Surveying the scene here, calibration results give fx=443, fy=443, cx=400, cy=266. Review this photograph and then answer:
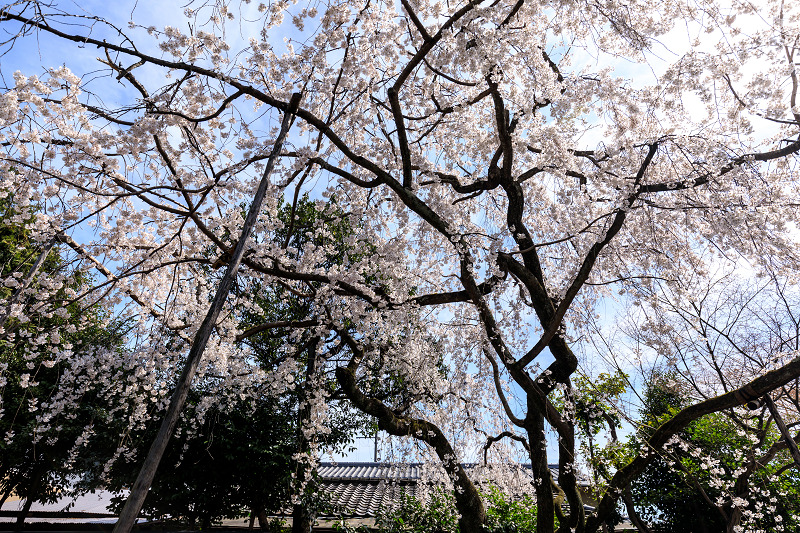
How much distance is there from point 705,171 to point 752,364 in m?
2.39

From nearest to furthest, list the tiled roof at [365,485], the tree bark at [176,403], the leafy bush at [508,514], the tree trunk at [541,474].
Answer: the tree bark at [176,403] < the tree trunk at [541,474] < the leafy bush at [508,514] < the tiled roof at [365,485]

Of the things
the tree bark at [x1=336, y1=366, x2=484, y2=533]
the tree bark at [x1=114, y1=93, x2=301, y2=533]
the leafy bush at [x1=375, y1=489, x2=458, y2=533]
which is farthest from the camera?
the leafy bush at [x1=375, y1=489, x2=458, y2=533]

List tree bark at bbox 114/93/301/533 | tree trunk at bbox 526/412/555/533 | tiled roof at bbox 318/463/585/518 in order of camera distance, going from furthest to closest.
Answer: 1. tiled roof at bbox 318/463/585/518
2. tree trunk at bbox 526/412/555/533
3. tree bark at bbox 114/93/301/533

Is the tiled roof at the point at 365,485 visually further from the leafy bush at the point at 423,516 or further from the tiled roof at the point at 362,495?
the leafy bush at the point at 423,516

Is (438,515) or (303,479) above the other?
(303,479)

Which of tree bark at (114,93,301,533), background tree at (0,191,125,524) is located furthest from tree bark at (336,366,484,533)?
tree bark at (114,93,301,533)

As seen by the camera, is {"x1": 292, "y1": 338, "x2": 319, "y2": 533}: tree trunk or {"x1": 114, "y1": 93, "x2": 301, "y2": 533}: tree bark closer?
{"x1": 114, "y1": 93, "x2": 301, "y2": 533}: tree bark

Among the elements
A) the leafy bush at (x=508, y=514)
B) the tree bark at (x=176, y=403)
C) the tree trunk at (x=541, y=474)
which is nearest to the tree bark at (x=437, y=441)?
the leafy bush at (x=508, y=514)

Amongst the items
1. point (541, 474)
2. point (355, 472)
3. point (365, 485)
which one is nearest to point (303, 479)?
point (365, 485)

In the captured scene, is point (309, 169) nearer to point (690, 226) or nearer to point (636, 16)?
point (636, 16)

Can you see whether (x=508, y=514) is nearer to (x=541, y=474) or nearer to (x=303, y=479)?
(x=541, y=474)

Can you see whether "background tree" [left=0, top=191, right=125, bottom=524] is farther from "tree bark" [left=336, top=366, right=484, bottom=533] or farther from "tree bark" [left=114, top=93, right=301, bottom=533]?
"tree bark" [left=114, top=93, right=301, bottom=533]

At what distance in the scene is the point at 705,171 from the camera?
3826mm

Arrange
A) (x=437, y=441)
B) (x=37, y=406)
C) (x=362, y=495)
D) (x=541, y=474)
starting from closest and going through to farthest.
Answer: (x=541, y=474) < (x=437, y=441) < (x=37, y=406) < (x=362, y=495)
